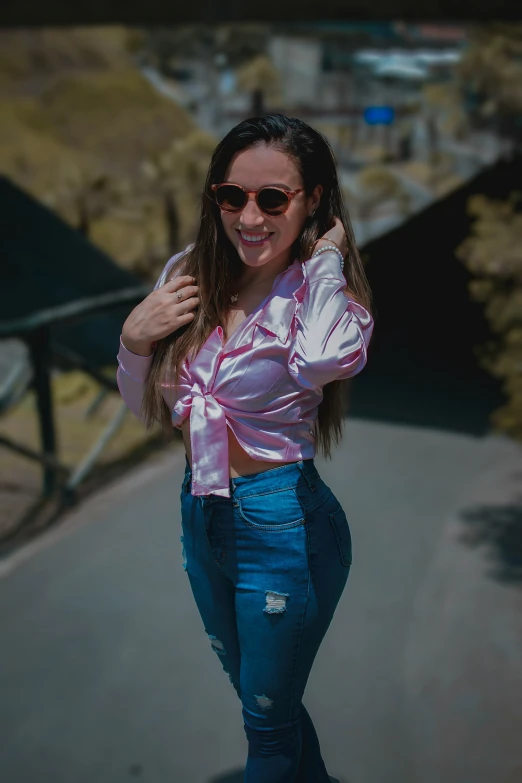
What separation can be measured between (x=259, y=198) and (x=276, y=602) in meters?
0.71

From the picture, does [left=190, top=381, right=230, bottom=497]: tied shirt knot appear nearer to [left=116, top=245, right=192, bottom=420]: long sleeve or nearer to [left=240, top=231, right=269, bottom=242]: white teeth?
[left=116, top=245, right=192, bottom=420]: long sleeve

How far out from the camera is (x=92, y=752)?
2.41 metres

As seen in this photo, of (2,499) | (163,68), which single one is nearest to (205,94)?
(163,68)

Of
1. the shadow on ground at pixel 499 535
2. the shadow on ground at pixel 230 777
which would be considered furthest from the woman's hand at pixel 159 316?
the shadow on ground at pixel 499 535

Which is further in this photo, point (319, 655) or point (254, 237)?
point (319, 655)

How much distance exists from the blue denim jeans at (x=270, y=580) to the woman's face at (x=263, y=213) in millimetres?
389

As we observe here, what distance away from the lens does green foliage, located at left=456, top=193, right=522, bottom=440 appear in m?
3.08

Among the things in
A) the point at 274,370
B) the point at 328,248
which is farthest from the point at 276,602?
the point at 328,248

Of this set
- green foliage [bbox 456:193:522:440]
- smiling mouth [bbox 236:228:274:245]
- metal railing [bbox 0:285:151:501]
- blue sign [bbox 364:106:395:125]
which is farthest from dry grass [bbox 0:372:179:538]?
blue sign [bbox 364:106:395:125]

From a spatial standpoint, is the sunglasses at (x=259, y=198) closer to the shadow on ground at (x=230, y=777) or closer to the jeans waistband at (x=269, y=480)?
the jeans waistband at (x=269, y=480)

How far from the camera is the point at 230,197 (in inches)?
53.6

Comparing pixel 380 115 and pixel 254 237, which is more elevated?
pixel 254 237

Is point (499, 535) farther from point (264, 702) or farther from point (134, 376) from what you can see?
point (134, 376)

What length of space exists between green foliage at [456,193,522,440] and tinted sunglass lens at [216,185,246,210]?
6.44ft
